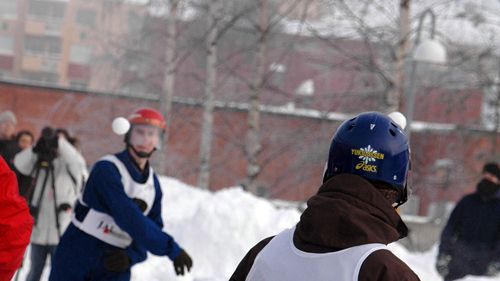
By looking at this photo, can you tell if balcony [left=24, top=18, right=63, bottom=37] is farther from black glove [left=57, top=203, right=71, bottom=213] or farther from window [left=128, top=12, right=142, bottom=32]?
black glove [left=57, top=203, right=71, bottom=213]

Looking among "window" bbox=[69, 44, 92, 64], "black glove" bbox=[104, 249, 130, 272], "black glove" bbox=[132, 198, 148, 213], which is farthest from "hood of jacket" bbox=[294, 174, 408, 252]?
"window" bbox=[69, 44, 92, 64]

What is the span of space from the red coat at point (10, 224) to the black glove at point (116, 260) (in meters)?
1.79

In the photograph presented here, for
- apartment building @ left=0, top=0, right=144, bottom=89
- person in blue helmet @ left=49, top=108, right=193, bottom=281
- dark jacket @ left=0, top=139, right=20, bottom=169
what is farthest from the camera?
apartment building @ left=0, top=0, right=144, bottom=89

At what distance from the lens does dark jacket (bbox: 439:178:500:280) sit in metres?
8.73

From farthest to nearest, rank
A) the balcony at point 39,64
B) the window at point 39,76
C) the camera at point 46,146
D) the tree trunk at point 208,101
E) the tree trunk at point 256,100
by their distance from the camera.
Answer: the window at point 39,76, the balcony at point 39,64, the tree trunk at point 208,101, the tree trunk at point 256,100, the camera at point 46,146

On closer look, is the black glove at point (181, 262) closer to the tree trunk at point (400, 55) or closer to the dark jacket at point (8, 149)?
the dark jacket at point (8, 149)

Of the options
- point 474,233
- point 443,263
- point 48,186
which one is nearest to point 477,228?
point 474,233

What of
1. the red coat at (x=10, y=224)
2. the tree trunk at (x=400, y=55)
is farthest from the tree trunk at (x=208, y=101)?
the red coat at (x=10, y=224)

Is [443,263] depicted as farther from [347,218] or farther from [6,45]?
[6,45]

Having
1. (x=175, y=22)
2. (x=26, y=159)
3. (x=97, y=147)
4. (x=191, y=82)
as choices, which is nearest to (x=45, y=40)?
(x=191, y=82)

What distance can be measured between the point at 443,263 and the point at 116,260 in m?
4.84

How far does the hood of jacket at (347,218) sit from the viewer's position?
222cm

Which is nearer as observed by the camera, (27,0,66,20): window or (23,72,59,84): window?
(23,72,59,84): window

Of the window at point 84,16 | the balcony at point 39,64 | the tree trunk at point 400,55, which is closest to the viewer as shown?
the tree trunk at point 400,55
